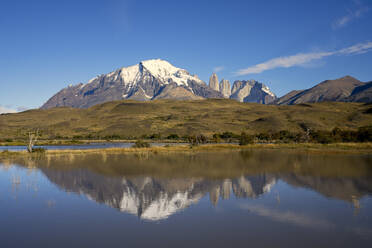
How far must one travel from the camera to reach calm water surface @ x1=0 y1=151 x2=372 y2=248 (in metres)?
17.1

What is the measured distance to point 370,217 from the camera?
67.8 feet

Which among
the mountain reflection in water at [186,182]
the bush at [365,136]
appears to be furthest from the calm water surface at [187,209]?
the bush at [365,136]

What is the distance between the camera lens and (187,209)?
23250 mm

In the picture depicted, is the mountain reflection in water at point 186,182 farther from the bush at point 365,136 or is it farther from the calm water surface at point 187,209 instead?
the bush at point 365,136

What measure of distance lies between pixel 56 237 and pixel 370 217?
678 inches

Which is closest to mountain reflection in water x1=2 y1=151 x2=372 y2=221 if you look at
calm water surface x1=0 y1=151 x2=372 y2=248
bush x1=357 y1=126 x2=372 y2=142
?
calm water surface x1=0 y1=151 x2=372 y2=248

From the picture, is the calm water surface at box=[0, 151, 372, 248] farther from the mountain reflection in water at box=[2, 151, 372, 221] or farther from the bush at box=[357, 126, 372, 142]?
the bush at box=[357, 126, 372, 142]

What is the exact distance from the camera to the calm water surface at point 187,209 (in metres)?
17.1

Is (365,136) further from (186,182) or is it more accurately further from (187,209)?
(187,209)

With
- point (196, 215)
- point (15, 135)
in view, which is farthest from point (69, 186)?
point (15, 135)

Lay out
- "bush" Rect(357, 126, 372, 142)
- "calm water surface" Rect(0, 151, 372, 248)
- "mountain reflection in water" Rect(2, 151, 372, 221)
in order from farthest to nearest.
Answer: "bush" Rect(357, 126, 372, 142), "mountain reflection in water" Rect(2, 151, 372, 221), "calm water surface" Rect(0, 151, 372, 248)

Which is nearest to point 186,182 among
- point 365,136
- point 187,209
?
point 187,209

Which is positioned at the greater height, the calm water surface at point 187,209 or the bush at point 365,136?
the bush at point 365,136

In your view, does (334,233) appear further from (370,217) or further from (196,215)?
(196,215)
